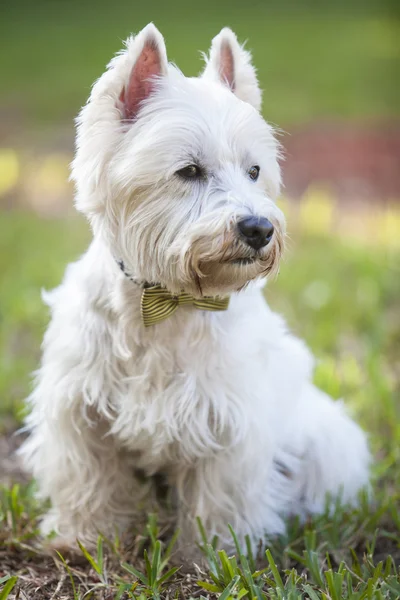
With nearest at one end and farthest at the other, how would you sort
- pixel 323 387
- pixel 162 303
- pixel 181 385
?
pixel 162 303
pixel 181 385
pixel 323 387

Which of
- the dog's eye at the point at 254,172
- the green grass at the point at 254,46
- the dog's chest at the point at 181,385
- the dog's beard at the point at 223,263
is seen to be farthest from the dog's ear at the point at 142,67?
the green grass at the point at 254,46

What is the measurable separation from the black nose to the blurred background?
0.61 metres

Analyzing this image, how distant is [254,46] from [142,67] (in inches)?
561

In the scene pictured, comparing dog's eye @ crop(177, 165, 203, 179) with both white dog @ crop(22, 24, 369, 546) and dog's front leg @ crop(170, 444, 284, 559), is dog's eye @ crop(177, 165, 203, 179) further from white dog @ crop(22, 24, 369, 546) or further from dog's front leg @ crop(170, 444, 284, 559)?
dog's front leg @ crop(170, 444, 284, 559)

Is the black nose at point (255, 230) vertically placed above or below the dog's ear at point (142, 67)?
below

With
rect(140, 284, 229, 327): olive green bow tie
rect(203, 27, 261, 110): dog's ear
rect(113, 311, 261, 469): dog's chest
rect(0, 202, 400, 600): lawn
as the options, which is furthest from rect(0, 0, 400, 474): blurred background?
rect(113, 311, 261, 469): dog's chest

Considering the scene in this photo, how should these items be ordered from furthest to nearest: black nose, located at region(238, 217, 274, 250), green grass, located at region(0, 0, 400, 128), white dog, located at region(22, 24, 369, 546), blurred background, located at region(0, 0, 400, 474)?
green grass, located at region(0, 0, 400, 128) → blurred background, located at region(0, 0, 400, 474) → white dog, located at region(22, 24, 369, 546) → black nose, located at region(238, 217, 274, 250)

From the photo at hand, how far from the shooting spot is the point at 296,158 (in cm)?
1057

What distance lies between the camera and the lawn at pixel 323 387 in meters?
2.89

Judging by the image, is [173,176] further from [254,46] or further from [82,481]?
[254,46]

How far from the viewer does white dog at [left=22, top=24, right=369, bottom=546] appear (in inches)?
107

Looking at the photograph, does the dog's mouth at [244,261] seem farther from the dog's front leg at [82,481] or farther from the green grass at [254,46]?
the green grass at [254,46]

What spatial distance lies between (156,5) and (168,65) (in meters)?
14.7

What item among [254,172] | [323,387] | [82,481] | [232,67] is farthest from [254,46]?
[82,481]
